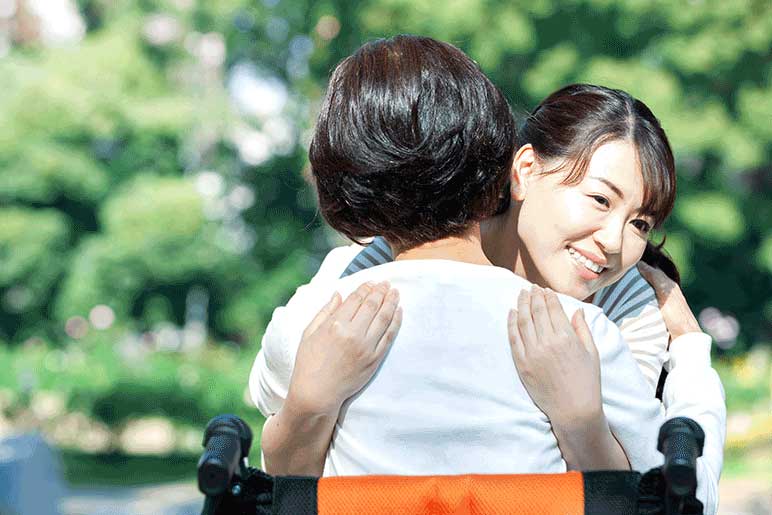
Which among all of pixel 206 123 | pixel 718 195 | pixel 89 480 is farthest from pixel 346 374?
pixel 206 123

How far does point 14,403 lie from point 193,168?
6798 millimetres

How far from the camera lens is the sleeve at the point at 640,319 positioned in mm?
1857

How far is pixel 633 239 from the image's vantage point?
1918 mm

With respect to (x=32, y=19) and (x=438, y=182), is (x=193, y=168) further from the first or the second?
(x=438, y=182)

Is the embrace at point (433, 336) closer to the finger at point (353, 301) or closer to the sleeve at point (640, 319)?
the finger at point (353, 301)

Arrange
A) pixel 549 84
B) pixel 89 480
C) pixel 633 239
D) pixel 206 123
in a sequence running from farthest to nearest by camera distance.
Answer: pixel 206 123 → pixel 549 84 → pixel 89 480 → pixel 633 239

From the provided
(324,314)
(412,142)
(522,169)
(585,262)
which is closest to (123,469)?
(522,169)

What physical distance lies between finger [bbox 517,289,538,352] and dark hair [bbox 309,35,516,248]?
0.15m

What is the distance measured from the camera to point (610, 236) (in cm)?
187

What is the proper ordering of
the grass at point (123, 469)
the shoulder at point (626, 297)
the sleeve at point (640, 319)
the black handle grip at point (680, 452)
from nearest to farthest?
1. the black handle grip at point (680, 452)
2. the sleeve at point (640, 319)
3. the shoulder at point (626, 297)
4. the grass at point (123, 469)

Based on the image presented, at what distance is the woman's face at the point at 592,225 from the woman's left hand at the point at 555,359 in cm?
42

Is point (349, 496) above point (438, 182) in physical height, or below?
below

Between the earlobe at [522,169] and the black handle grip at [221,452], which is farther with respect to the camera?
the earlobe at [522,169]

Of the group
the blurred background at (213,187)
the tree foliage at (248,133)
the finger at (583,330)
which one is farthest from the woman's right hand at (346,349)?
the tree foliage at (248,133)
